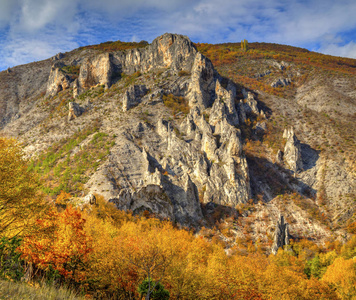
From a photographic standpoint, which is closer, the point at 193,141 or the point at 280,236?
the point at 280,236

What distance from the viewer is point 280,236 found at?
205 feet

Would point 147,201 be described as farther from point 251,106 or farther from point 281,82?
point 281,82

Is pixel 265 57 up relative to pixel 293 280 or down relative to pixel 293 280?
up

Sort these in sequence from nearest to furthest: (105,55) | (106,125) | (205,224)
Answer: (205,224) → (106,125) → (105,55)

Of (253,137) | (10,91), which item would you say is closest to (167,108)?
(253,137)

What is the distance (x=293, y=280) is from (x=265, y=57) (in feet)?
581

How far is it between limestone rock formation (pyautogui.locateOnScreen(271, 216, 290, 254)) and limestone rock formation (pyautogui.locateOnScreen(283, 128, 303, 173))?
29827 mm

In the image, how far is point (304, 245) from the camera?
6241cm

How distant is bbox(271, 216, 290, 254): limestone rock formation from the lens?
61.7 metres

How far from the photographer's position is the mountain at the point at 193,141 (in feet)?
220

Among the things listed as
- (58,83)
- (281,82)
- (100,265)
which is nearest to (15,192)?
(100,265)

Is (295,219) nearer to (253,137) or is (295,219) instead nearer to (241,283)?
(253,137)

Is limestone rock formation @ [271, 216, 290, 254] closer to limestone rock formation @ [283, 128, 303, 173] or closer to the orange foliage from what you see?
limestone rock formation @ [283, 128, 303, 173]

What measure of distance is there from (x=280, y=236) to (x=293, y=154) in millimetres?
38556
